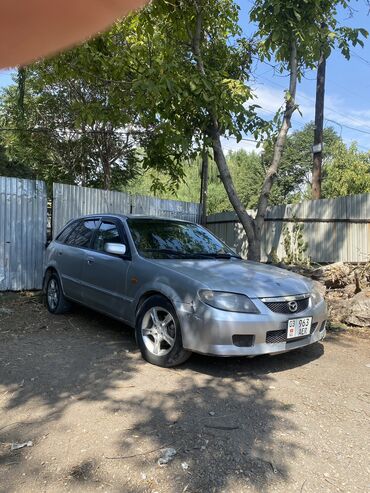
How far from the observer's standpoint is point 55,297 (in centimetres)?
710

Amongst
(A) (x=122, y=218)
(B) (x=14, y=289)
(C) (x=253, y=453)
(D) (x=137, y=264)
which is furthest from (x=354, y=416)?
(B) (x=14, y=289)

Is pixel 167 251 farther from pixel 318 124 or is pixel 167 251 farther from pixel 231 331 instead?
pixel 318 124

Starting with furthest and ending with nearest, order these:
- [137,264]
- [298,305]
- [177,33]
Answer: [177,33] < [137,264] < [298,305]

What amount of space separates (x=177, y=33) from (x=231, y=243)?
18.5 ft

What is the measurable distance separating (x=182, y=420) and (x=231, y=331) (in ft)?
3.18

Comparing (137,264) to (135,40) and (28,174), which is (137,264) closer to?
(135,40)

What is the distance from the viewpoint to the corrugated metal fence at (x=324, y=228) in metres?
8.92

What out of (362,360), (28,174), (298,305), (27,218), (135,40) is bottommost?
(362,360)

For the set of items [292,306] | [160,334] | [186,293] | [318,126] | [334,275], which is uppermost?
[318,126]

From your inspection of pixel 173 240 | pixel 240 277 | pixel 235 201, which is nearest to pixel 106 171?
pixel 235 201

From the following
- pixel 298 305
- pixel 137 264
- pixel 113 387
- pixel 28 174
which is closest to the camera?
pixel 113 387

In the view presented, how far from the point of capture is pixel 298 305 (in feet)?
15.3

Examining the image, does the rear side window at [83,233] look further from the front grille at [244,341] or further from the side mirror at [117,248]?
the front grille at [244,341]

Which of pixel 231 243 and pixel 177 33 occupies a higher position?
pixel 177 33
